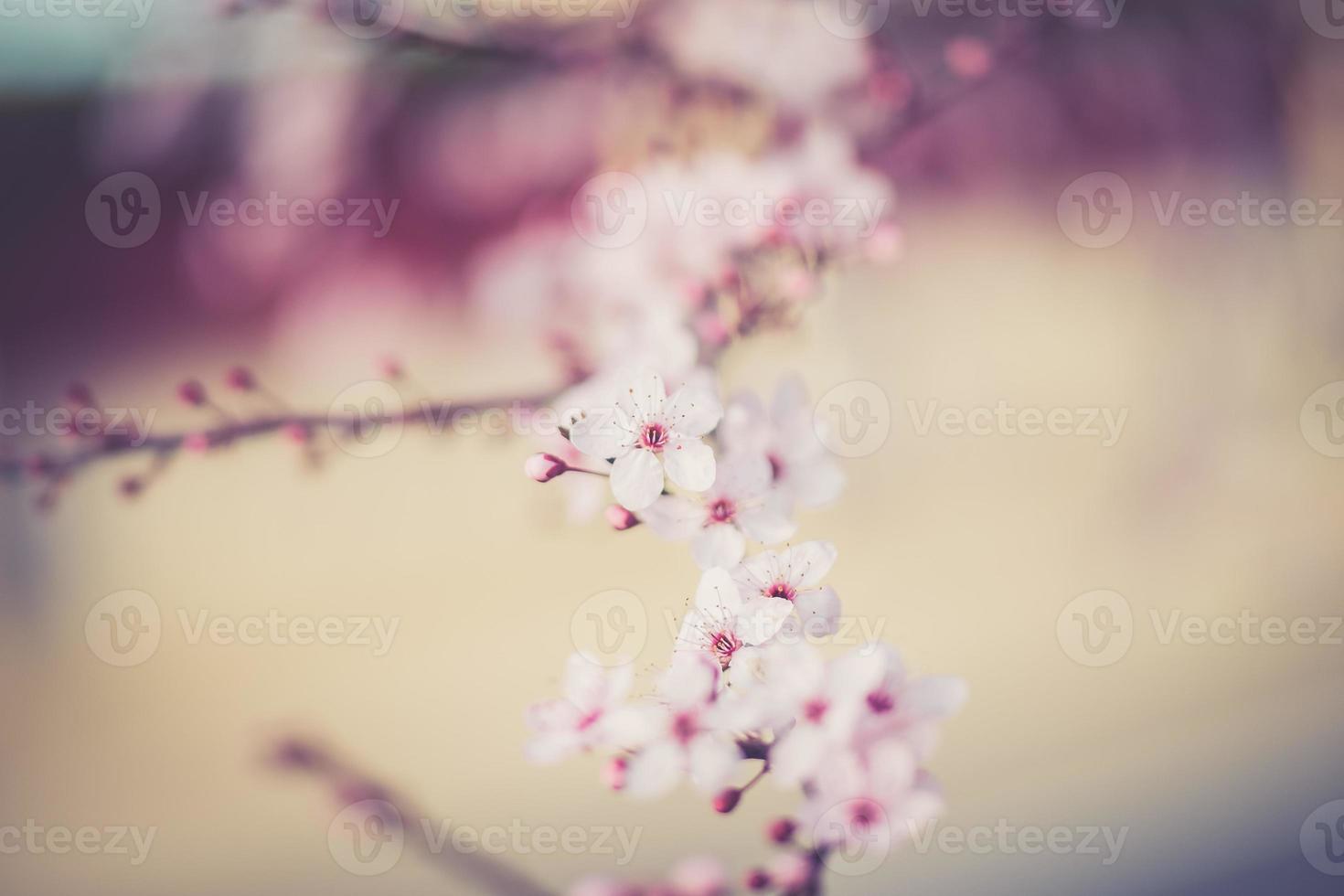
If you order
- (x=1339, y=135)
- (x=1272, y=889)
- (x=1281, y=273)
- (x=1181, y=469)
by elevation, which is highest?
(x=1339, y=135)

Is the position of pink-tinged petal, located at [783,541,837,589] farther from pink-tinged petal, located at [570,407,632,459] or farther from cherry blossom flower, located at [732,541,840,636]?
pink-tinged petal, located at [570,407,632,459]

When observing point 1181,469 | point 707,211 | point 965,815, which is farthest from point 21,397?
point 1181,469

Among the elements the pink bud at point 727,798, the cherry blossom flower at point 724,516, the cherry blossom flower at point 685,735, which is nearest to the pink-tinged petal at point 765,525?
the cherry blossom flower at point 724,516

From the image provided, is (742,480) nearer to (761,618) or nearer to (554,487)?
(761,618)

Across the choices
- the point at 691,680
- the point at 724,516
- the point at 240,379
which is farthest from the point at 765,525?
the point at 240,379

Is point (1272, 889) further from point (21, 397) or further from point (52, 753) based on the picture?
point (21, 397)

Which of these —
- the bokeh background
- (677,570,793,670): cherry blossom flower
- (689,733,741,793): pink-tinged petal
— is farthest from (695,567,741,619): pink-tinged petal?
the bokeh background

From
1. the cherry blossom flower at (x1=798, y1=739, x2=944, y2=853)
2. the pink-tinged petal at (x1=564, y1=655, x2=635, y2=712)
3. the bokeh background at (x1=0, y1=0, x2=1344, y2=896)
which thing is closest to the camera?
the cherry blossom flower at (x1=798, y1=739, x2=944, y2=853)
